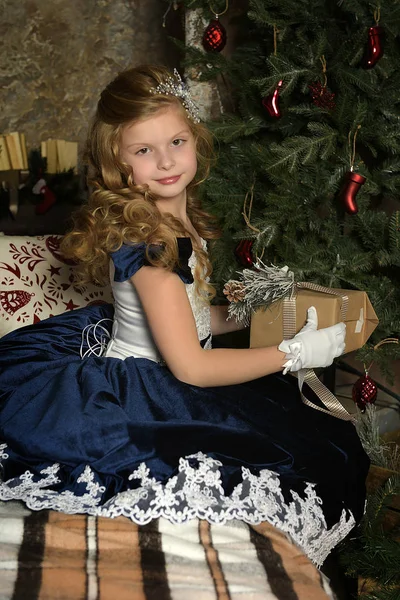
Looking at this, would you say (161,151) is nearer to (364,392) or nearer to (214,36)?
(214,36)

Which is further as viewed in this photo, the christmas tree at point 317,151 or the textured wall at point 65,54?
the textured wall at point 65,54

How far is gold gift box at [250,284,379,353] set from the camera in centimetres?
158

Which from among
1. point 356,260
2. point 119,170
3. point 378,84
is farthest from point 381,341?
point 119,170

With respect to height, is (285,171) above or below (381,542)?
above

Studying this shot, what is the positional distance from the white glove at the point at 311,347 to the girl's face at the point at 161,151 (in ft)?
1.68

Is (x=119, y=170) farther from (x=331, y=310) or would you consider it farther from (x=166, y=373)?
(x=331, y=310)

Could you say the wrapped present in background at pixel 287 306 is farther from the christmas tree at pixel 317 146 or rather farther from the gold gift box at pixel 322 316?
the christmas tree at pixel 317 146

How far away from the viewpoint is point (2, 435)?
1.49 meters

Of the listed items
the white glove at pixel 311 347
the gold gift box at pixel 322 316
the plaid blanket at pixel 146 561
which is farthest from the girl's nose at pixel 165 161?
the plaid blanket at pixel 146 561

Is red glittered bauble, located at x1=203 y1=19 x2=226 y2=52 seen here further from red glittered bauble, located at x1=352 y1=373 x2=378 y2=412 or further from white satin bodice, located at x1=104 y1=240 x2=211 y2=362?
red glittered bauble, located at x1=352 y1=373 x2=378 y2=412

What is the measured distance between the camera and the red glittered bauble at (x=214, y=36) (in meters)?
2.23

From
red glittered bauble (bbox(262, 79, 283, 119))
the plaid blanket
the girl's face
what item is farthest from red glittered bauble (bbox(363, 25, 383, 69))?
the plaid blanket

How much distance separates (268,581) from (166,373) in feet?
1.84

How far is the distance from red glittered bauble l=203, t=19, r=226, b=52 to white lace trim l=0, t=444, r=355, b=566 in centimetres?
148
